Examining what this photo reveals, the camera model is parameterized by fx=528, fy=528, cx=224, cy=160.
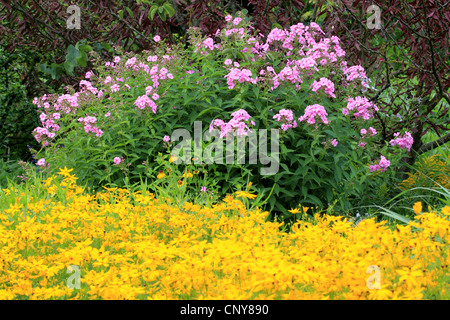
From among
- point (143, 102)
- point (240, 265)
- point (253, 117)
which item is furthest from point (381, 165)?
point (240, 265)

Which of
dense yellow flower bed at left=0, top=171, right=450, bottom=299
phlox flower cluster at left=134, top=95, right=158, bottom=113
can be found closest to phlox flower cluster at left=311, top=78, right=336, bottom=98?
phlox flower cluster at left=134, top=95, right=158, bottom=113

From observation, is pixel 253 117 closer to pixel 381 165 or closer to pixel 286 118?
pixel 286 118

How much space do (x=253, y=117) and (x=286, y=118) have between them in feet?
1.10

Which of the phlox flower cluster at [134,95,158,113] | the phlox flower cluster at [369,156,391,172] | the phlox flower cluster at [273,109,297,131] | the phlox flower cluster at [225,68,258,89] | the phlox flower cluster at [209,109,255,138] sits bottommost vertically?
the phlox flower cluster at [369,156,391,172]

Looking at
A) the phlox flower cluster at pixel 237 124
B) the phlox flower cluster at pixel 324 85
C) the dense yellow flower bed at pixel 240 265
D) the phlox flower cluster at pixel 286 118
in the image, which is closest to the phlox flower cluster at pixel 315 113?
the phlox flower cluster at pixel 286 118

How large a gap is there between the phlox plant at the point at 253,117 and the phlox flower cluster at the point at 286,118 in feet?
0.04

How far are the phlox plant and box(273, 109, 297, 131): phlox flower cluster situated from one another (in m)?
0.01

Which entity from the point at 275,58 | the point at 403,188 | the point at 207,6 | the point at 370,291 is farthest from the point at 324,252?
the point at 207,6

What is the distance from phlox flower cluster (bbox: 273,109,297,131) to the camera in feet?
14.9

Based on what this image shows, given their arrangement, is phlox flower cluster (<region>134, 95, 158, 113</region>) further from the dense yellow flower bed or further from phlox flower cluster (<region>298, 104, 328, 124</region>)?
the dense yellow flower bed

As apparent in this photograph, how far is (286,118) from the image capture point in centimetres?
457

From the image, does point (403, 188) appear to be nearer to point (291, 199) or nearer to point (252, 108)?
point (291, 199)

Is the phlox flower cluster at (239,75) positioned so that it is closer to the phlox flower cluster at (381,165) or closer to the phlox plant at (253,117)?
the phlox plant at (253,117)
